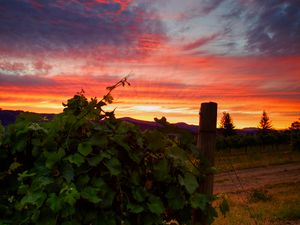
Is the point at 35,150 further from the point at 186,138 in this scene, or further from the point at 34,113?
the point at 186,138

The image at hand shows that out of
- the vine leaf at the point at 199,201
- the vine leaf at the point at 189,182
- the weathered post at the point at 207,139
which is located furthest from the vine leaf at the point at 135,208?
the weathered post at the point at 207,139

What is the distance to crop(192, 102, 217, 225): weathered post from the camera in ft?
13.6

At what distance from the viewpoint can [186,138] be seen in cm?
408

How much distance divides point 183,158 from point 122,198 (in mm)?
685

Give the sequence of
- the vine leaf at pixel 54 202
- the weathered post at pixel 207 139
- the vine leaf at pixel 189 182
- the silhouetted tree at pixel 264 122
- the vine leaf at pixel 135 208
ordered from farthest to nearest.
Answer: the silhouetted tree at pixel 264 122, the weathered post at pixel 207 139, the vine leaf at pixel 189 182, the vine leaf at pixel 135 208, the vine leaf at pixel 54 202

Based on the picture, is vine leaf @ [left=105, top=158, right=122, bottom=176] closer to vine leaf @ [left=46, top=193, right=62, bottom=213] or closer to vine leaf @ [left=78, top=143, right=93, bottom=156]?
vine leaf @ [left=78, top=143, right=93, bottom=156]

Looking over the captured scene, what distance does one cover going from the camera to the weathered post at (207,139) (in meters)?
4.14

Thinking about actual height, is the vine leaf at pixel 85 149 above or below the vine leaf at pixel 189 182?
above

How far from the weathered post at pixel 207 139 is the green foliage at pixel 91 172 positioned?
161mm

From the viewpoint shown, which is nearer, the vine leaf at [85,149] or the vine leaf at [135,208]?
the vine leaf at [85,149]

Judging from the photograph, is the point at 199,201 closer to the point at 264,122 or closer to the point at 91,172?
the point at 91,172

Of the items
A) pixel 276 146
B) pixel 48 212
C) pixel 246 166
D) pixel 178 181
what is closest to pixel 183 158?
pixel 178 181

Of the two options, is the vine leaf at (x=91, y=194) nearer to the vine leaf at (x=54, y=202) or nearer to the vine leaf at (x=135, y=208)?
the vine leaf at (x=54, y=202)

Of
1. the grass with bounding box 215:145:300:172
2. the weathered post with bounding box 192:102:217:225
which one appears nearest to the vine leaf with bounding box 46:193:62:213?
the weathered post with bounding box 192:102:217:225
